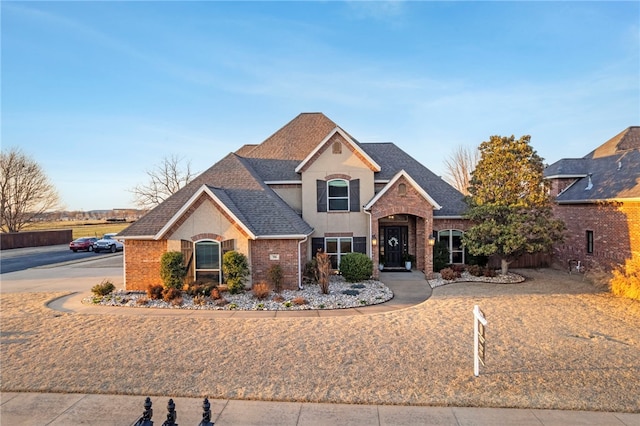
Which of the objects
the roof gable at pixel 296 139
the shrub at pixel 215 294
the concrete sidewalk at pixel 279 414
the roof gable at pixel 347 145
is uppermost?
the roof gable at pixel 296 139

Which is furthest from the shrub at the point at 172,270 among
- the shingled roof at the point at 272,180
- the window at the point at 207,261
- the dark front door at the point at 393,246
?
the dark front door at the point at 393,246

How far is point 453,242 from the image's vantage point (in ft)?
65.8

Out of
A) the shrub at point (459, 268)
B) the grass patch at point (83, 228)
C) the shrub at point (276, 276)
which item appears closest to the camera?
the shrub at point (276, 276)

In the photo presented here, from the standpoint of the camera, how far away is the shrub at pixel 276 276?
576 inches

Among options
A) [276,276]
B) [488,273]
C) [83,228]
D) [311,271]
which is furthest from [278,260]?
[83,228]

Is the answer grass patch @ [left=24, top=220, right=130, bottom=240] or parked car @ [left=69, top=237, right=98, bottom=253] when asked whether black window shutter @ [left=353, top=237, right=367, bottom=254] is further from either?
grass patch @ [left=24, top=220, right=130, bottom=240]

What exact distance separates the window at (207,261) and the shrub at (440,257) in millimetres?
11269

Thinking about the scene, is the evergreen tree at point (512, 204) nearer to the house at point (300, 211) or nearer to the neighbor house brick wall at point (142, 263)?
the house at point (300, 211)

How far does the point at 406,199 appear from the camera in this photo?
17.8m

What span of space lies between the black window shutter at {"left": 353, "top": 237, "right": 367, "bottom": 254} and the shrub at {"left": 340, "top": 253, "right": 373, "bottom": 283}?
7.10 ft

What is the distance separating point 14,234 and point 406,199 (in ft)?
146

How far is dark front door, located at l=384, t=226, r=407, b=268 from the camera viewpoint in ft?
66.3

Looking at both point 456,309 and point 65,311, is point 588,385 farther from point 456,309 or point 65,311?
point 65,311

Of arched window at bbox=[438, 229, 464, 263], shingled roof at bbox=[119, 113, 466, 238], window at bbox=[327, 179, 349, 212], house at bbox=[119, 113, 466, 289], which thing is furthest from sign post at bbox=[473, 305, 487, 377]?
arched window at bbox=[438, 229, 464, 263]
